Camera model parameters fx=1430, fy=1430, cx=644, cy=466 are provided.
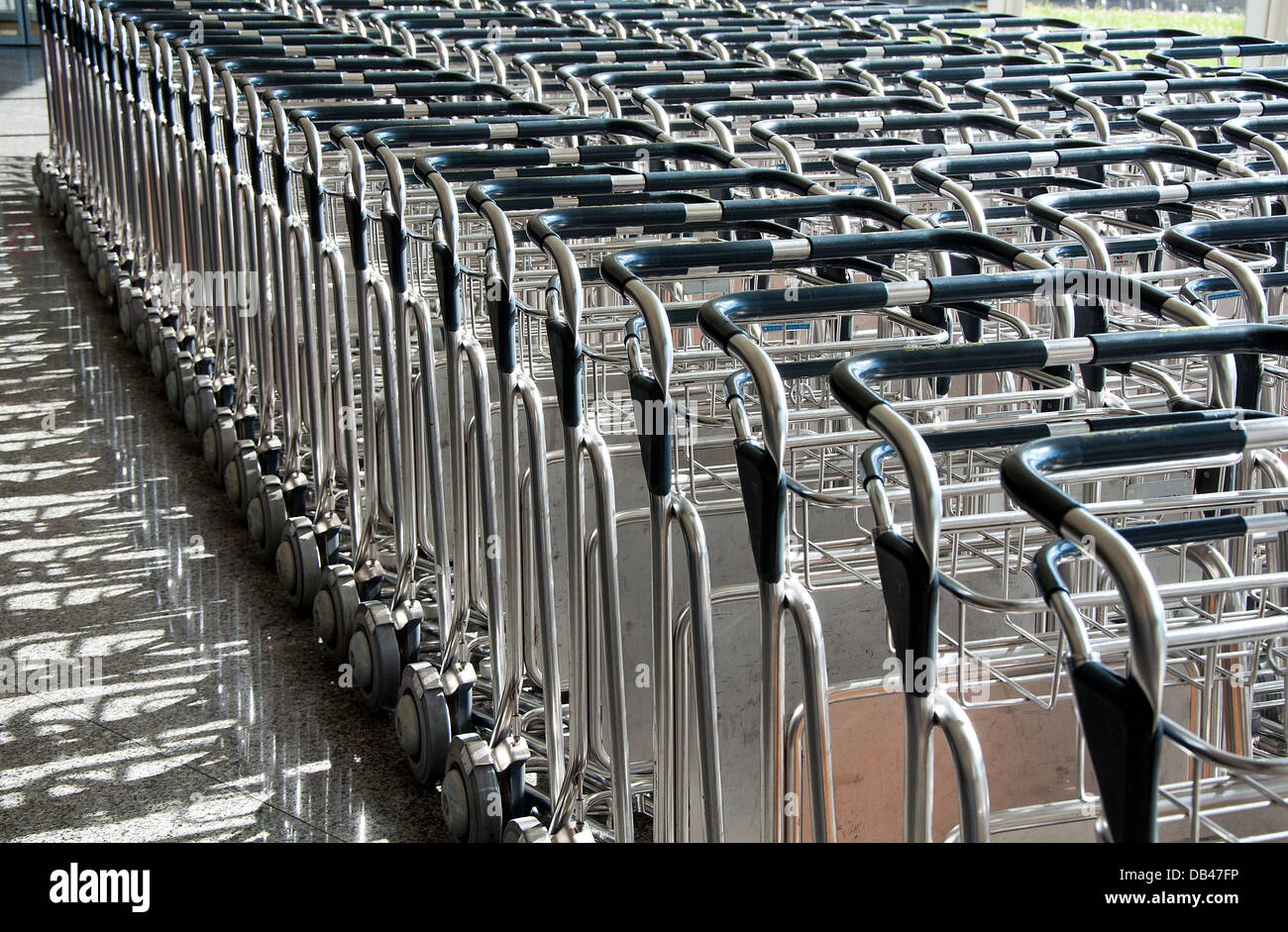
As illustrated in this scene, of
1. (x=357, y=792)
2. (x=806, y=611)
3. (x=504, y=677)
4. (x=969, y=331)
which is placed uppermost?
(x=969, y=331)

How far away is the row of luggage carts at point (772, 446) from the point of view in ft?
4.25

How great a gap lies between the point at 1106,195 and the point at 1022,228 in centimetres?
124

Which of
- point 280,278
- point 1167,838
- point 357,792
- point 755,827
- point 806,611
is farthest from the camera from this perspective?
point 280,278

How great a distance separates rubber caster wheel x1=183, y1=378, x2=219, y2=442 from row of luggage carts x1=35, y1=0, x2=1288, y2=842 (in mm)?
15

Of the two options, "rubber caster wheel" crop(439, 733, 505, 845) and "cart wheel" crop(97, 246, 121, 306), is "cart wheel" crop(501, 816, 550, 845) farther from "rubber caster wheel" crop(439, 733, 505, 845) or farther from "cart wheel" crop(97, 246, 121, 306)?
"cart wheel" crop(97, 246, 121, 306)

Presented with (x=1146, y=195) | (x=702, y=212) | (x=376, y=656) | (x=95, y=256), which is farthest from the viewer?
(x=95, y=256)

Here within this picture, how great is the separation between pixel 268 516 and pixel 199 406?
3.13 feet

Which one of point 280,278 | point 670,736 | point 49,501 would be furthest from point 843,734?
point 49,501

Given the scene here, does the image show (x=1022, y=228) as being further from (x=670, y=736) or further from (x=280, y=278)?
(x=670, y=736)

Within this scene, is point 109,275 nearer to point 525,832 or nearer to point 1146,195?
point 525,832

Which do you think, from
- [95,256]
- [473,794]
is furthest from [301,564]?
[95,256]

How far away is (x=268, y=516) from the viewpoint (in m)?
3.54

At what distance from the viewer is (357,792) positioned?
2.67 meters

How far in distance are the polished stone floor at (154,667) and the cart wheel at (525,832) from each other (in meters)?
0.32
